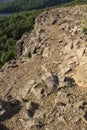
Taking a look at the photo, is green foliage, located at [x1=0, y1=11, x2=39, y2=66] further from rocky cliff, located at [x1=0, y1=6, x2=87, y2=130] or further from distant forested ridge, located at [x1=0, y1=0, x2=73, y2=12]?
distant forested ridge, located at [x1=0, y1=0, x2=73, y2=12]

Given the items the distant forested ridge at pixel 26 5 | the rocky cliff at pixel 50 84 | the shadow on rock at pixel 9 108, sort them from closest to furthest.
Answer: the rocky cliff at pixel 50 84 < the shadow on rock at pixel 9 108 < the distant forested ridge at pixel 26 5

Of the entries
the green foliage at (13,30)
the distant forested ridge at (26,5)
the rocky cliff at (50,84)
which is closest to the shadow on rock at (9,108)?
the rocky cliff at (50,84)

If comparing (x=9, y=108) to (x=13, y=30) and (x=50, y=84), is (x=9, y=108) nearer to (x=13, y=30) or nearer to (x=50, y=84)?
(x=50, y=84)

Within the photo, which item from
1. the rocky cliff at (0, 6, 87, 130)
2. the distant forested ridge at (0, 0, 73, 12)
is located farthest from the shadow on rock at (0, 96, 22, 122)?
the distant forested ridge at (0, 0, 73, 12)

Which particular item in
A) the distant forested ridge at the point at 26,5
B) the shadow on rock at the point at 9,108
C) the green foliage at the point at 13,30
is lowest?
the distant forested ridge at the point at 26,5

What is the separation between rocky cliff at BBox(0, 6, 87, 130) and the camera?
12492mm

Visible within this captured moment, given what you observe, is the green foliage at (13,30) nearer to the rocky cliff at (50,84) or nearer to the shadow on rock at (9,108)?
the rocky cliff at (50,84)

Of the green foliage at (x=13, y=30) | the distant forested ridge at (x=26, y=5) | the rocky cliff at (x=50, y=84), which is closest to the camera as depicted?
the rocky cliff at (x=50, y=84)

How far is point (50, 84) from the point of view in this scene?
1417 centimetres

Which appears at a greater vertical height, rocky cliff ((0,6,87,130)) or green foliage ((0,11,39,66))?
rocky cliff ((0,6,87,130))

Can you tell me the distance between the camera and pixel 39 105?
13453mm

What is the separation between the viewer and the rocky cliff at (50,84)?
1249cm

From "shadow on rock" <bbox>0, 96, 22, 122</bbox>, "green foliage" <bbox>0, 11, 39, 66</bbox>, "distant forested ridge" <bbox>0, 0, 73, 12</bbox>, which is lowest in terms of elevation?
"distant forested ridge" <bbox>0, 0, 73, 12</bbox>

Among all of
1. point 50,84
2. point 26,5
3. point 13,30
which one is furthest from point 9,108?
point 26,5
